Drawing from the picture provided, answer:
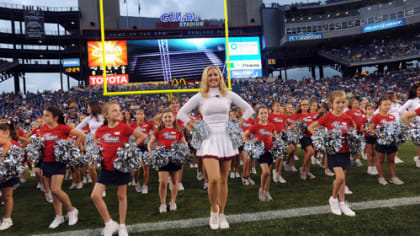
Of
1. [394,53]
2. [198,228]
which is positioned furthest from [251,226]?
[394,53]

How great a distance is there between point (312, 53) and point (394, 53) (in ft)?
31.8

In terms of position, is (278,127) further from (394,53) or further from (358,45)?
(358,45)

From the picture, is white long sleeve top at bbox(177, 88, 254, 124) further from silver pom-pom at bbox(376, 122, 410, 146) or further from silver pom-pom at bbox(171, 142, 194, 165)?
silver pom-pom at bbox(376, 122, 410, 146)

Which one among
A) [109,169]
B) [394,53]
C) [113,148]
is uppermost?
[394,53]

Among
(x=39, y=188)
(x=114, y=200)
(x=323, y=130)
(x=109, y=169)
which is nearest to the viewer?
(x=109, y=169)

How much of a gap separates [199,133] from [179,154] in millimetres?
858

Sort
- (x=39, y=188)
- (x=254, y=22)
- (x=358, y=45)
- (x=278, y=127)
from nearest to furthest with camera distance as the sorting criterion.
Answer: (x=278, y=127) → (x=39, y=188) → (x=254, y=22) → (x=358, y=45)

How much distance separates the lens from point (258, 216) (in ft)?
11.3

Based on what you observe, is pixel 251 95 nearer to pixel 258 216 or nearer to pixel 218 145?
pixel 258 216

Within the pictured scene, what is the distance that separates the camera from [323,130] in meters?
3.64

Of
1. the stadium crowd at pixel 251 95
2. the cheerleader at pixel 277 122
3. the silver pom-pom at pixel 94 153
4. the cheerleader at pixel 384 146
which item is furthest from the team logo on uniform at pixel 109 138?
the stadium crowd at pixel 251 95

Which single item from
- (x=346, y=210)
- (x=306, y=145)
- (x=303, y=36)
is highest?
(x=303, y=36)

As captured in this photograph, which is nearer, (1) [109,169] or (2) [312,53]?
(1) [109,169]

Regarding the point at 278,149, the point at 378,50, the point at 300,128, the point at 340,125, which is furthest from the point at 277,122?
the point at 378,50
